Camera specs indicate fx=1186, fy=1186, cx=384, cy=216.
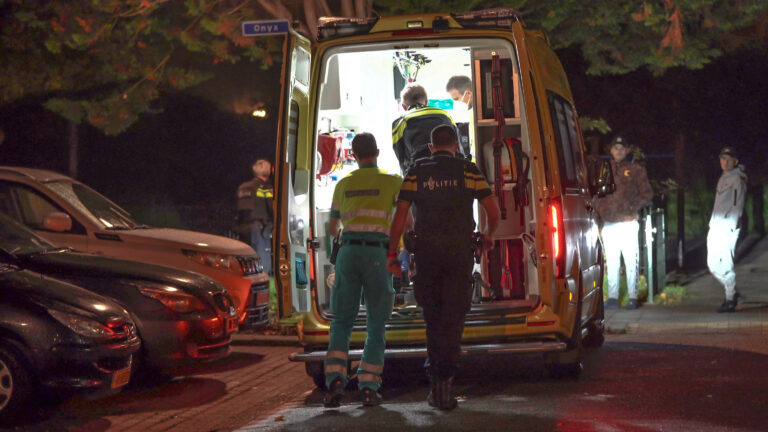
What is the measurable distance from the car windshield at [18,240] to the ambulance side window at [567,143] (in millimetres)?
3962

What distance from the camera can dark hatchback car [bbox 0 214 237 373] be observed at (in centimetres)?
891

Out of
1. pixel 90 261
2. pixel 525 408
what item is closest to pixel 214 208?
pixel 90 261

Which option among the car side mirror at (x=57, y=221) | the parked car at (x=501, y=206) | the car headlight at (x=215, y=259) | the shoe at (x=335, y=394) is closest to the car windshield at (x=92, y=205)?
the car side mirror at (x=57, y=221)

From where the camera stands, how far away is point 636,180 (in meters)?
14.0

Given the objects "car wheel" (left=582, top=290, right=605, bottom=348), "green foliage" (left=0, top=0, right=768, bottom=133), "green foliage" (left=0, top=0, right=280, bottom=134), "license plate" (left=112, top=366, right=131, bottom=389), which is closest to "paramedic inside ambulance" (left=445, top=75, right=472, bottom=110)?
"car wheel" (left=582, top=290, right=605, bottom=348)

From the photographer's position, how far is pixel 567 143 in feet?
31.1

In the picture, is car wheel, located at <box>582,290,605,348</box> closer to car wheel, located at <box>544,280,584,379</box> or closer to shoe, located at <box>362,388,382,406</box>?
car wheel, located at <box>544,280,584,379</box>

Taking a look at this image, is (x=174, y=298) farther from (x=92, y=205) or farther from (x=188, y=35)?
(x=188, y=35)

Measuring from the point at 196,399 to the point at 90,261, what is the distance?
1.35 m

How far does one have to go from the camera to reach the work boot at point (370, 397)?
7.92m

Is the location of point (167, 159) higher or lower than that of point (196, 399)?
higher

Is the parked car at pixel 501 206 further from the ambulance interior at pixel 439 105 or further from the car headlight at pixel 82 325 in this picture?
the car headlight at pixel 82 325

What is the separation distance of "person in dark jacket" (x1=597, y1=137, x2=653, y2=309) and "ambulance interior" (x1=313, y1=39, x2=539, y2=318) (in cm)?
289

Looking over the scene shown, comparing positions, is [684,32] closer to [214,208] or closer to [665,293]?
[665,293]
